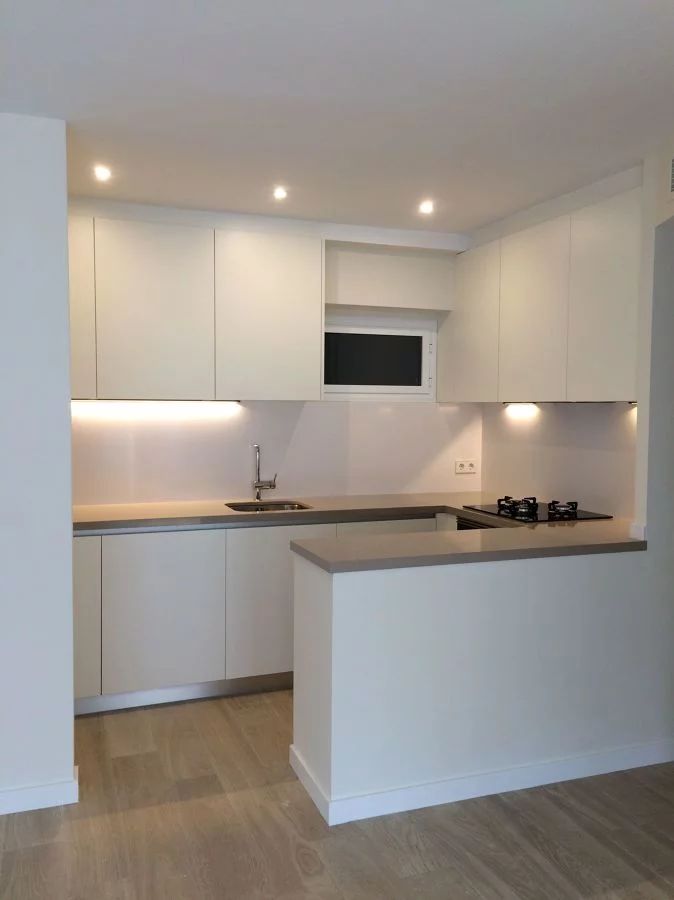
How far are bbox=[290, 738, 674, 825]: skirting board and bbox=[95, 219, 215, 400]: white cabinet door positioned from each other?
72.3 inches

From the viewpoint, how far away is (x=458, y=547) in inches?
114

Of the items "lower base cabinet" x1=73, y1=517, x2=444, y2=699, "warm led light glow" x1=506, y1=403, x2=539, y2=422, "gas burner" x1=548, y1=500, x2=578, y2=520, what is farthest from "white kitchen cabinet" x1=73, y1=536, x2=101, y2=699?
"warm led light glow" x1=506, y1=403, x2=539, y2=422

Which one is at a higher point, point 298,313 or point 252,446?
point 298,313

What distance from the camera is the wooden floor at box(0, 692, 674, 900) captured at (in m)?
2.35

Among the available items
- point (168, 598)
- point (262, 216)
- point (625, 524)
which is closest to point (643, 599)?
point (625, 524)

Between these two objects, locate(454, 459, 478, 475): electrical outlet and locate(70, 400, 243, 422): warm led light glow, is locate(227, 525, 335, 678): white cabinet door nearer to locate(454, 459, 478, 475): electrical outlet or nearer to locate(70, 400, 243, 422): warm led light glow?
locate(70, 400, 243, 422): warm led light glow

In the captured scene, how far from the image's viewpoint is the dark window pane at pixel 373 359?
455cm

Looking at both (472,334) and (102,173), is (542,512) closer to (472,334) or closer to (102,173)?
(472,334)

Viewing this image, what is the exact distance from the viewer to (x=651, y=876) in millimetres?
2412

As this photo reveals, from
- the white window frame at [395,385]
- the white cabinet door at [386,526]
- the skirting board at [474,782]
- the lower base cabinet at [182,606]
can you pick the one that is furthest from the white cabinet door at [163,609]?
the white window frame at [395,385]

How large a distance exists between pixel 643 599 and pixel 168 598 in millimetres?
2109

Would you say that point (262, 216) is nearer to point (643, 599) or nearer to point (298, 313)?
point (298, 313)

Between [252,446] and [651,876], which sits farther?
[252,446]

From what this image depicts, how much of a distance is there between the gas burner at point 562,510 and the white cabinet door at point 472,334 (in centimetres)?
65
